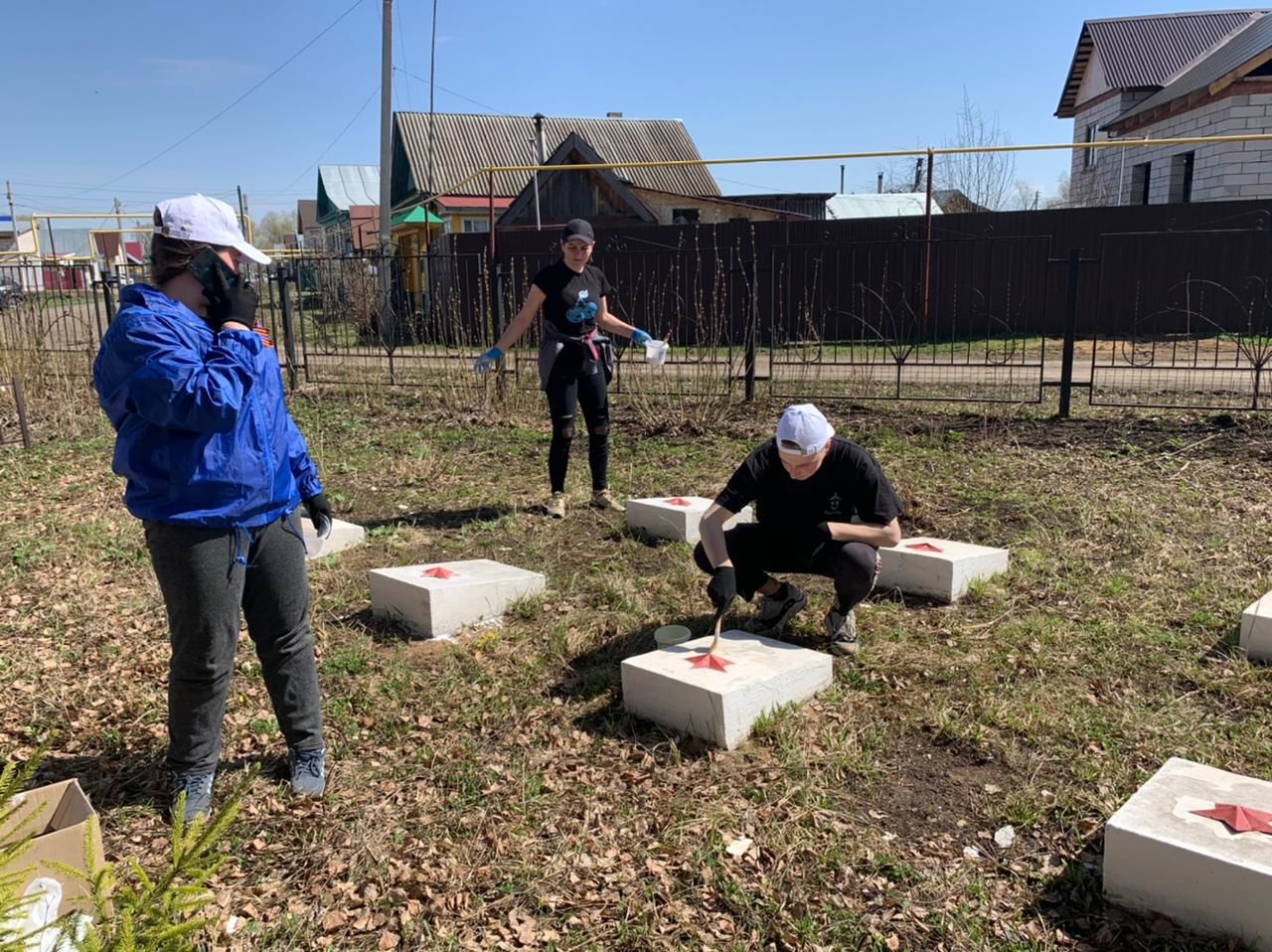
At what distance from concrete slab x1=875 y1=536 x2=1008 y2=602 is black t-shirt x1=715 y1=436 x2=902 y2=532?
0.70 m

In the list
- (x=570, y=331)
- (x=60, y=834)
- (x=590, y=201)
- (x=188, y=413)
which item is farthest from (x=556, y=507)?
(x=590, y=201)

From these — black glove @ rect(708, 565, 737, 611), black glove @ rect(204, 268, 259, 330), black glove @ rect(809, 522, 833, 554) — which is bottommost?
black glove @ rect(708, 565, 737, 611)

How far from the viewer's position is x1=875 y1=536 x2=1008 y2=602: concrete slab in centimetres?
438

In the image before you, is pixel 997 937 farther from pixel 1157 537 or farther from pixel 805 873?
pixel 1157 537

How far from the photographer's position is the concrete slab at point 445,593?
4211 mm

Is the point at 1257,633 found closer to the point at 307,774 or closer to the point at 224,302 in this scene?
the point at 307,774

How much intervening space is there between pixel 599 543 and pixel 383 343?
23.7 ft

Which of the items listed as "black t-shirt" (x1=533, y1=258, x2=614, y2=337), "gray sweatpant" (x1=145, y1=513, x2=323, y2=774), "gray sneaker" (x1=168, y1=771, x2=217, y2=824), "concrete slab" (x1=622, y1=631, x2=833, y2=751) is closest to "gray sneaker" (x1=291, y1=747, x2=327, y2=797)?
"gray sweatpant" (x1=145, y1=513, x2=323, y2=774)

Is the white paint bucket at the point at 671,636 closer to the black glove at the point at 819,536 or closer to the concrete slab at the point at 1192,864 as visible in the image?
the black glove at the point at 819,536

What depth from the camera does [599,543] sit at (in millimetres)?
5457

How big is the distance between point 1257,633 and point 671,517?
280 cm

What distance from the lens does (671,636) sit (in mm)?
3938

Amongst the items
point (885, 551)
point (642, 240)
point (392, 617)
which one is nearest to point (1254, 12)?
point (642, 240)

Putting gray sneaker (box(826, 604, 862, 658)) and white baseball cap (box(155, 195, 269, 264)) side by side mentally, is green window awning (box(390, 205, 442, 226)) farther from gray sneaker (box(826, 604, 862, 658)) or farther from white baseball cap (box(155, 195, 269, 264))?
white baseball cap (box(155, 195, 269, 264))
